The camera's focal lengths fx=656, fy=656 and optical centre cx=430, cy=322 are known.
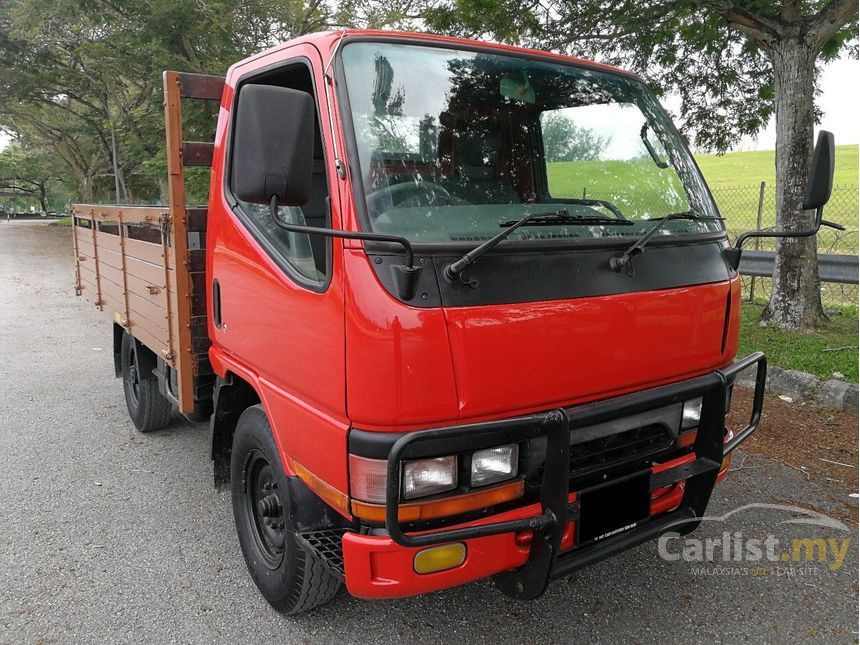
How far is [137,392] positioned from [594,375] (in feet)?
12.5

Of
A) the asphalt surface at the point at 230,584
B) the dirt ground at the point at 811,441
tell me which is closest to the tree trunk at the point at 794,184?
the dirt ground at the point at 811,441

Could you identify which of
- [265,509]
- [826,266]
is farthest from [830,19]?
[265,509]

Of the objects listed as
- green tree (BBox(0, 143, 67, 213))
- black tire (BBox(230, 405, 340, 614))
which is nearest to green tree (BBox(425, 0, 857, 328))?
black tire (BBox(230, 405, 340, 614))

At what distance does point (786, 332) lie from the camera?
20.9 feet

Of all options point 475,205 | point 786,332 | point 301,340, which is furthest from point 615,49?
point 301,340

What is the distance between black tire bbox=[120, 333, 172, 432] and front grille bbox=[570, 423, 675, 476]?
3.31 m

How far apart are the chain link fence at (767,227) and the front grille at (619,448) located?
5491mm

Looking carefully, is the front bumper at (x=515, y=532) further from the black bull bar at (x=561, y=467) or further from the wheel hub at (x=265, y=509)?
the wheel hub at (x=265, y=509)

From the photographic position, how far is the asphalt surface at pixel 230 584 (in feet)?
8.69

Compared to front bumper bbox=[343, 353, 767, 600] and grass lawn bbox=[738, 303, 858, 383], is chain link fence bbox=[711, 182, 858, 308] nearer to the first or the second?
grass lawn bbox=[738, 303, 858, 383]

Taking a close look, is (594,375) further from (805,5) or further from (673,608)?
(805,5)

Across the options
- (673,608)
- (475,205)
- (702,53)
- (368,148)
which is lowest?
(673,608)

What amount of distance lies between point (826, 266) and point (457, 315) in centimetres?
661

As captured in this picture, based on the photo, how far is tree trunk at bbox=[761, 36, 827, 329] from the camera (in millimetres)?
6105
